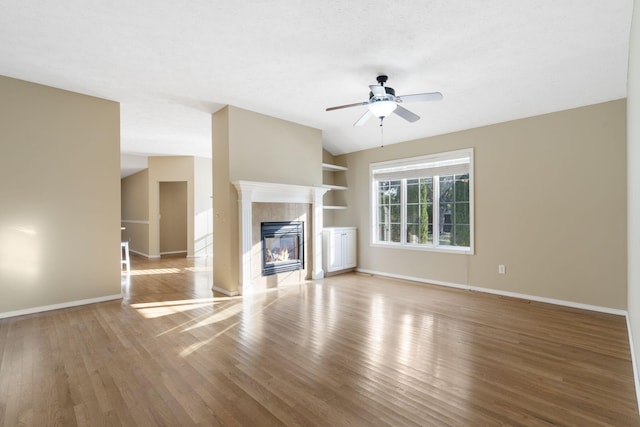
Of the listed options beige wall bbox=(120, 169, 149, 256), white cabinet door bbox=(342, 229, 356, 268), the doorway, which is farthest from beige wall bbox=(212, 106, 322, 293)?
the doorway

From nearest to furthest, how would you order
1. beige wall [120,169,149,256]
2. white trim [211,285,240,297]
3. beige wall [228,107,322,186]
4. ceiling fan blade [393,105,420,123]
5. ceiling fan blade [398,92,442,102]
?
ceiling fan blade [398,92,442,102]
ceiling fan blade [393,105,420,123]
white trim [211,285,240,297]
beige wall [228,107,322,186]
beige wall [120,169,149,256]

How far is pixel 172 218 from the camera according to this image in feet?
31.8

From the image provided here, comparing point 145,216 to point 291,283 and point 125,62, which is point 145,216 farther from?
point 125,62

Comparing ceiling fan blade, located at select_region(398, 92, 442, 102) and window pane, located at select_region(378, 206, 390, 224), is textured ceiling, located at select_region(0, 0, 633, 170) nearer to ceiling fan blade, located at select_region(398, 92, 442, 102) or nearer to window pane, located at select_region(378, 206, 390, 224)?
ceiling fan blade, located at select_region(398, 92, 442, 102)

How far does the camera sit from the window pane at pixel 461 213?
17.0 ft

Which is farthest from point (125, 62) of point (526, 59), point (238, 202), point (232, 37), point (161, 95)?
point (526, 59)

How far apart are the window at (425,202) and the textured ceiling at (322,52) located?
92 cm

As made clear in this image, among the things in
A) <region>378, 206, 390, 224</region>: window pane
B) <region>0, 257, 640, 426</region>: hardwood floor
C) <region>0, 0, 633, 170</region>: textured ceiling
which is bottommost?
<region>0, 257, 640, 426</region>: hardwood floor

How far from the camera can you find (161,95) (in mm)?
4316

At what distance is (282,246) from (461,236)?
2.93 meters

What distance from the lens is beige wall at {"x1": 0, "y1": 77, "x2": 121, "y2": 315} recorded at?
12.2ft

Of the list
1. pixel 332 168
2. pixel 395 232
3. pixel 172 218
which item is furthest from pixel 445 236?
pixel 172 218

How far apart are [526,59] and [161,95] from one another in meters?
4.34

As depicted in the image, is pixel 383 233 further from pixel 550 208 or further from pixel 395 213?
pixel 550 208
